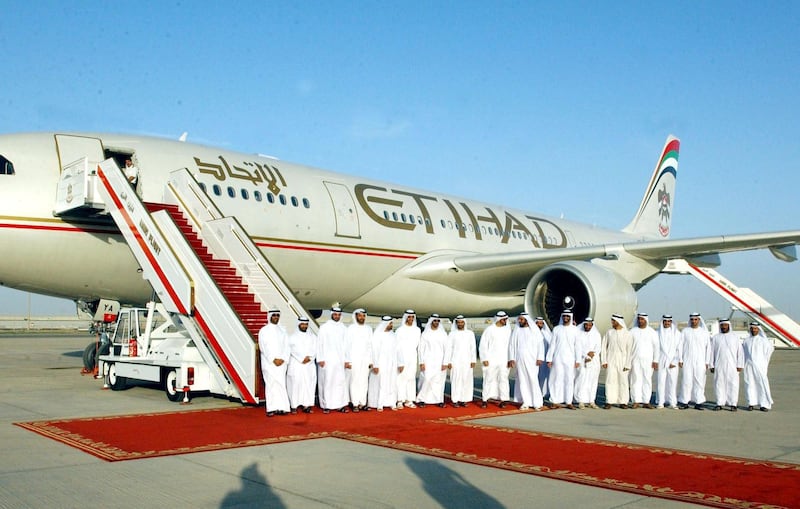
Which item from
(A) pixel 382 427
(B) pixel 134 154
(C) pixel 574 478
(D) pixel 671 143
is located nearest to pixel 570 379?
(A) pixel 382 427

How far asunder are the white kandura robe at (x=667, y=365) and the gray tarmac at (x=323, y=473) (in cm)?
172

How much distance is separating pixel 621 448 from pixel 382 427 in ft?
8.58

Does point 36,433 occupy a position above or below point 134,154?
below

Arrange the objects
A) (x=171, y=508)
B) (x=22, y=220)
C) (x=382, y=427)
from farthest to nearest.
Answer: (x=22, y=220), (x=382, y=427), (x=171, y=508)

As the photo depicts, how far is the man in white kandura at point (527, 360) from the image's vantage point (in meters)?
10.3

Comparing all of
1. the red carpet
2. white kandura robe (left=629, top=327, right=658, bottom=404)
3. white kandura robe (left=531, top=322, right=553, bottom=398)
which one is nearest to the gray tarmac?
the red carpet

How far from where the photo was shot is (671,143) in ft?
88.4

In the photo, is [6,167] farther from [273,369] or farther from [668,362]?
[668,362]

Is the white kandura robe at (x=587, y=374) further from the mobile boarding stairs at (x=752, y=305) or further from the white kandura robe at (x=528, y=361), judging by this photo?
the mobile boarding stairs at (x=752, y=305)

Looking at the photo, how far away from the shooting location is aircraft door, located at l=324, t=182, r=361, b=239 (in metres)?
14.0

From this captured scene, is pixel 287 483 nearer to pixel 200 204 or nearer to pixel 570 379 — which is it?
pixel 570 379

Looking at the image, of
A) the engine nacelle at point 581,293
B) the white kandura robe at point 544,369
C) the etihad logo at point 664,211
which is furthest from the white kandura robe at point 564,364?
the etihad logo at point 664,211

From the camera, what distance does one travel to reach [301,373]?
9203 mm

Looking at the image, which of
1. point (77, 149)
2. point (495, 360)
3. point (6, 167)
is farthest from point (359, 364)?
point (6, 167)
